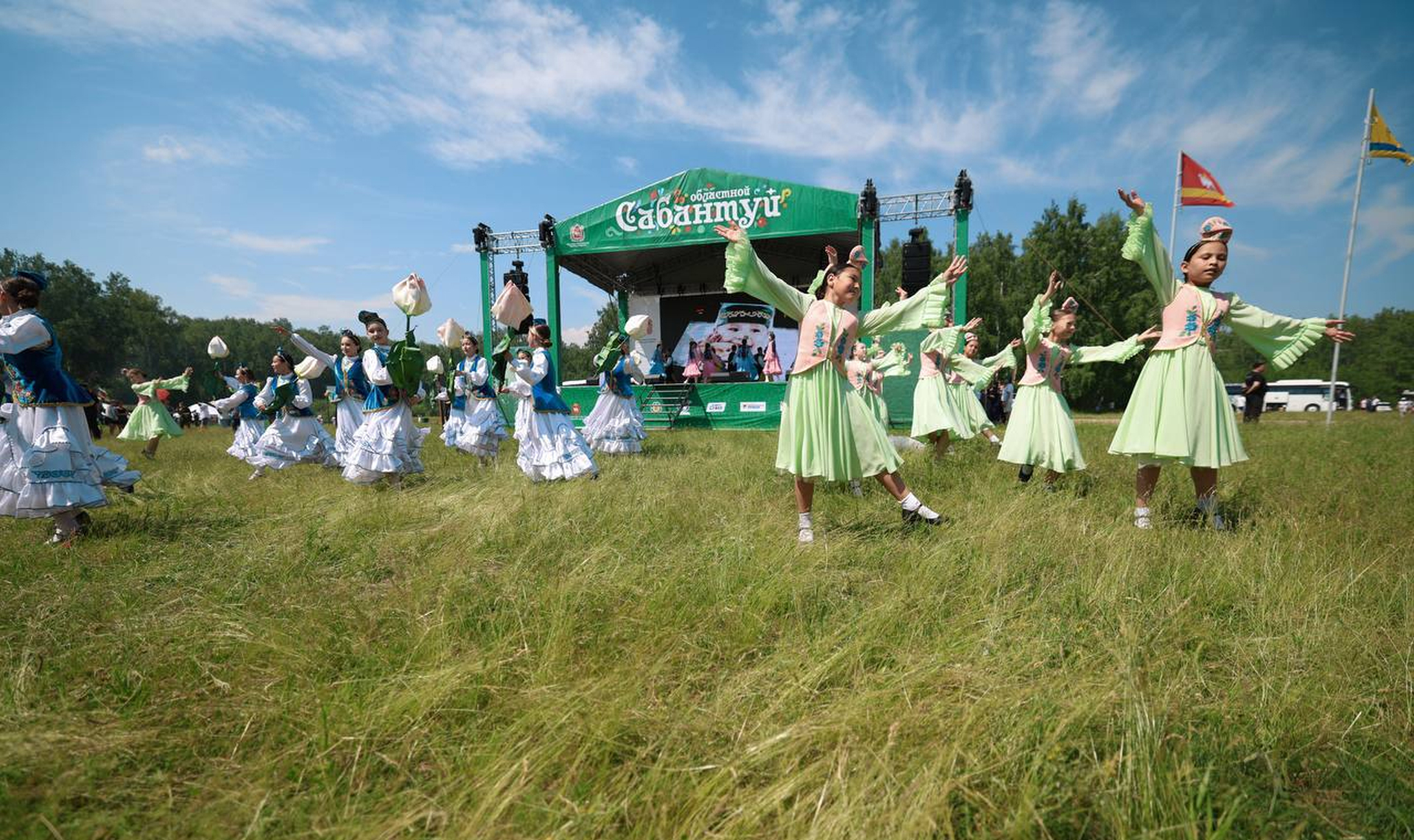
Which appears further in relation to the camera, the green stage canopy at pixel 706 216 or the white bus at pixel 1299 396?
the white bus at pixel 1299 396

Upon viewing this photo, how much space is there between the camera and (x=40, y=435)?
14.0ft

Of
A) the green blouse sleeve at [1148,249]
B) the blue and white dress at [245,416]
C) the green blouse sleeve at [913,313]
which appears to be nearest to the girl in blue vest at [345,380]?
the blue and white dress at [245,416]

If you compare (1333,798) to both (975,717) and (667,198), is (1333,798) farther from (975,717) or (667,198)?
(667,198)

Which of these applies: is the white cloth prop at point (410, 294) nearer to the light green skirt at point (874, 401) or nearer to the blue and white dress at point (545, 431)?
the blue and white dress at point (545, 431)

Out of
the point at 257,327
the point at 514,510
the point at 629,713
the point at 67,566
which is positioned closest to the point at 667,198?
the point at 514,510

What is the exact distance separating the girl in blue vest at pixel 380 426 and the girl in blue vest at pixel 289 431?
8.22 feet

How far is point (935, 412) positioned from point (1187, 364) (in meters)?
→ 3.57

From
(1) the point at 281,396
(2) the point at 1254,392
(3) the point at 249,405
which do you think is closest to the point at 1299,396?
(2) the point at 1254,392

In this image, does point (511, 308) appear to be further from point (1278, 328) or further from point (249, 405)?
point (1278, 328)

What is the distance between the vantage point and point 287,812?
4.70ft

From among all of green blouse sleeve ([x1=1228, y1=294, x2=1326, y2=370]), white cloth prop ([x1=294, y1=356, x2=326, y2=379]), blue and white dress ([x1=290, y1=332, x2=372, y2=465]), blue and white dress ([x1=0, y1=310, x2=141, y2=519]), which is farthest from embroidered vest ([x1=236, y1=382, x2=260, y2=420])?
green blouse sleeve ([x1=1228, y1=294, x2=1326, y2=370])

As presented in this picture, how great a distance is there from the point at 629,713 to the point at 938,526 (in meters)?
2.82

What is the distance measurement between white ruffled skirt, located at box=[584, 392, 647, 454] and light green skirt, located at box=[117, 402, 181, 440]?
27.7 feet

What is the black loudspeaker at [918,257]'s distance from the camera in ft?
45.9
